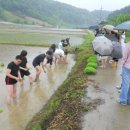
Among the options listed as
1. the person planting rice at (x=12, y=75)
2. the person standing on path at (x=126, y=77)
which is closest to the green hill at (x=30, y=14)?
the person planting rice at (x=12, y=75)

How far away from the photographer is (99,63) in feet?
51.2

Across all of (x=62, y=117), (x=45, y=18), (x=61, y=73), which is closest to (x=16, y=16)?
(x=45, y=18)

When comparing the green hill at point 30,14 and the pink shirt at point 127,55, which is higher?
the pink shirt at point 127,55

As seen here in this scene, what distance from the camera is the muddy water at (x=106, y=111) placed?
24.4 feet

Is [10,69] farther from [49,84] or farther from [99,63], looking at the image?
[99,63]

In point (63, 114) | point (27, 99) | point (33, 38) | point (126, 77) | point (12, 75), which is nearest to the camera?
point (63, 114)

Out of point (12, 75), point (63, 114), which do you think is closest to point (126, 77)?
point (63, 114)

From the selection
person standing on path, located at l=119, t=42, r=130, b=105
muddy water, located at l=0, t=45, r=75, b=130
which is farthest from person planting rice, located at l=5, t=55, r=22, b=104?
person standing on path, located at l=119, t=42, r=130, b=105

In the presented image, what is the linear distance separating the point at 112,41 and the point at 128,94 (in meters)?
6.38

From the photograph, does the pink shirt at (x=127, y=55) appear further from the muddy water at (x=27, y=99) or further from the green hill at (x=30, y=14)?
the green hill at (x=30, y=14)

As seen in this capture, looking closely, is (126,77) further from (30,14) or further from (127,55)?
(30,14)

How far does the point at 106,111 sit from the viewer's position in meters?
8.44

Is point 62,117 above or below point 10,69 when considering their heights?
below

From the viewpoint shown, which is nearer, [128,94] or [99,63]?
[128,94]
